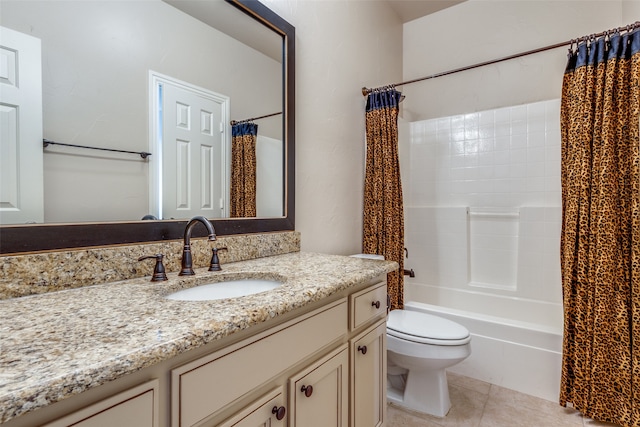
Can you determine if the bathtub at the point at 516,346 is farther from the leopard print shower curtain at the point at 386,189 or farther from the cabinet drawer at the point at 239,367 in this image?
the cabinet drawer at the point at 239,367

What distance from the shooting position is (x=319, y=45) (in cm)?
188

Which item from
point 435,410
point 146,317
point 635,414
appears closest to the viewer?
point 146,317

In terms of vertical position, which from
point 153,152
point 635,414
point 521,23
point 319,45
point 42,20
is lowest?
point 635,414

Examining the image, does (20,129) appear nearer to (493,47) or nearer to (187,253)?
(187,253)

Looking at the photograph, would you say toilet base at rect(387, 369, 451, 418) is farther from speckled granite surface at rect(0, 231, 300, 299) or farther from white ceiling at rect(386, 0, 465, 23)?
white ceiling at rect(386, 0, 465, 23)

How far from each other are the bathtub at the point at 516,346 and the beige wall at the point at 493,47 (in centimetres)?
160

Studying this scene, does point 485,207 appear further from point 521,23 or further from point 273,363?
point 273,363

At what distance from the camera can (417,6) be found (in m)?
2.73

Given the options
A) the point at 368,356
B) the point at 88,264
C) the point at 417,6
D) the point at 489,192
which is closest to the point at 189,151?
the point at 88,264

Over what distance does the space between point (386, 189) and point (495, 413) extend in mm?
1393

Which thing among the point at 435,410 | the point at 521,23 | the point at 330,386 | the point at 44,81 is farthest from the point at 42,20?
the point at 521,23

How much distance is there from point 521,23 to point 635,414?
2633 mm

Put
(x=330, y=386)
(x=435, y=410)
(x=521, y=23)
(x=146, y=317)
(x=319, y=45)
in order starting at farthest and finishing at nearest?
(x=521, y=23) → (x=319, y=45) → (x=435, y=410) → (x=330, y=386) → (x=146, y=317)

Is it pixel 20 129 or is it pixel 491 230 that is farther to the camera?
pixel 491 230
